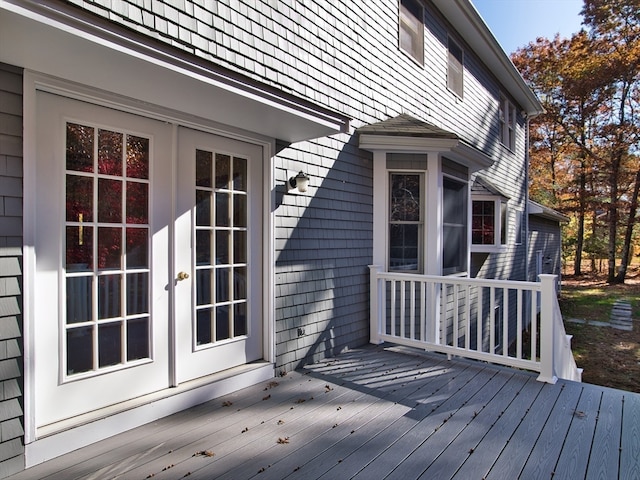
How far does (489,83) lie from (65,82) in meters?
9.02

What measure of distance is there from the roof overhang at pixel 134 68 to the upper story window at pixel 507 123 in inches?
336


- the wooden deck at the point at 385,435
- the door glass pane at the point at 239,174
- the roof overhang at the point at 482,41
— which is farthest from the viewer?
the roof overhang at the point at 482,41

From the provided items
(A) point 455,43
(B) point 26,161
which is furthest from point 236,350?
(A) point 455,43

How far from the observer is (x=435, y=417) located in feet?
9.53

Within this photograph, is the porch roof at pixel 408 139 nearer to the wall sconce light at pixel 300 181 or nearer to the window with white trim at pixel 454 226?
the window with white trim at pixel 454 226

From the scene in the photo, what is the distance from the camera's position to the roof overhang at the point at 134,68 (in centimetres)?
181

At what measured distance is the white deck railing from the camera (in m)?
3.56

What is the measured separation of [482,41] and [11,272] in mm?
8322

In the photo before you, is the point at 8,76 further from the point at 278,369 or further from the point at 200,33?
the point at 278,369

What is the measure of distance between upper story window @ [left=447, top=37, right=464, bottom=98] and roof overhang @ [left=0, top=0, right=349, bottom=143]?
4.94m

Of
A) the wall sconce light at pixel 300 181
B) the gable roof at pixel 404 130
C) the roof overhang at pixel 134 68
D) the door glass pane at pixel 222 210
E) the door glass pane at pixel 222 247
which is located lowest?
the door glass pane at pixel 222 247

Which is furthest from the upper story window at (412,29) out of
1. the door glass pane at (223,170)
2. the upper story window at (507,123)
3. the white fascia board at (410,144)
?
the upper story window at (507,123)

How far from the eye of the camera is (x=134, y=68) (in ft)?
7.30

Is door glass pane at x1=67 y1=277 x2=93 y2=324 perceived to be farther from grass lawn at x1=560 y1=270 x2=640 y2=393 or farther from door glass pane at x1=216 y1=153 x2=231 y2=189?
grass lawn at x1=560 y1=270 x2=640 y2=393
